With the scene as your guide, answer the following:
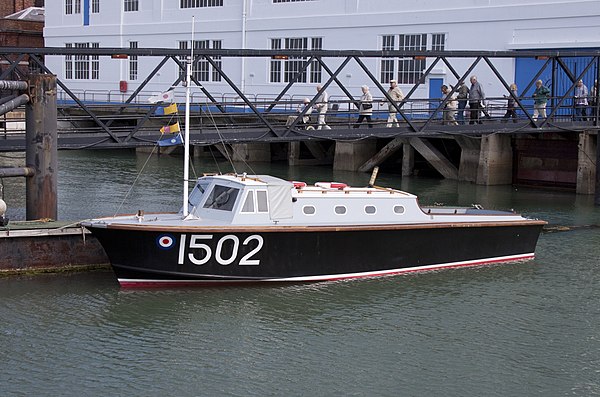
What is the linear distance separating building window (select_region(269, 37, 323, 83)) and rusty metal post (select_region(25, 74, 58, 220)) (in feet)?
86.5

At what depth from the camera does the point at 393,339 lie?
→ 16672mm

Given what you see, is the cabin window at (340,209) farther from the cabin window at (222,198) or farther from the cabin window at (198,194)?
the cabin window at (198,194)

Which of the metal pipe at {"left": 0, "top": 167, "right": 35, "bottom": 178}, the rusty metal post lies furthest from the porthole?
the metal pipe at {"left": 0, "top": 167, "right": 35, "bottom": 178}

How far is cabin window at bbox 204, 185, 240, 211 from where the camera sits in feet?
62.5

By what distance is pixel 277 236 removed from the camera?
61.7ft

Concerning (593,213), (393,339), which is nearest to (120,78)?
(593,213)

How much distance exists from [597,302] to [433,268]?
3.49m

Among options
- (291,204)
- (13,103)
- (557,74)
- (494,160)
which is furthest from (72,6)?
(291,204)

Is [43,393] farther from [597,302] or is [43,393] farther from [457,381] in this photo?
[597,302]

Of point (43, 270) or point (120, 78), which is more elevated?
point (120, 78)

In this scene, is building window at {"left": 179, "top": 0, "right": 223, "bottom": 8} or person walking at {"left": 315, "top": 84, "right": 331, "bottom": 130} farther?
building window at {"left": 179, "top": 0, "right": 223, "bottom": 8}

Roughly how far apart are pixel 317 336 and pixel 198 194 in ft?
15.1

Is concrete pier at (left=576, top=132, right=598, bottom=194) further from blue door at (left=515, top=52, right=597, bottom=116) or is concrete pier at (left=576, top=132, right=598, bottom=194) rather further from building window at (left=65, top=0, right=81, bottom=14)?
building window at (left=65, top=0, right=81, bottom=14)

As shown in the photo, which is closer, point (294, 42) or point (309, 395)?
point (309, 395)
